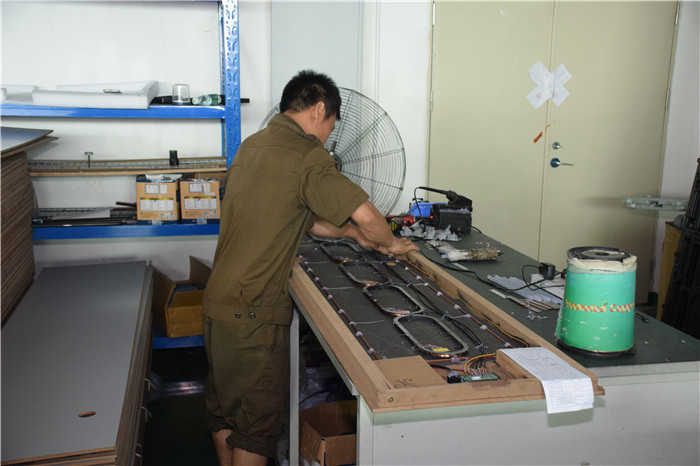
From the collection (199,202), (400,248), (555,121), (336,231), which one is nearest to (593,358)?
(400,248)

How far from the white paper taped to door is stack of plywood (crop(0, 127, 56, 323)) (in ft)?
9.00

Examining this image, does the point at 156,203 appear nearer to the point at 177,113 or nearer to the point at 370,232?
the point at 177,113

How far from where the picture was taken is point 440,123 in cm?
353

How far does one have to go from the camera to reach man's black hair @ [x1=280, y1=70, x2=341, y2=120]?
2061 millimetres

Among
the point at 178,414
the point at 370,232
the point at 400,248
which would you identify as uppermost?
the point at 370,232

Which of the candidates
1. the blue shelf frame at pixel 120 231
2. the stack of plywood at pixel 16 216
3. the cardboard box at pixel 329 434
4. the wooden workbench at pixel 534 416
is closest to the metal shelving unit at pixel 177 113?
the blue shelf frame at pixel 120 231

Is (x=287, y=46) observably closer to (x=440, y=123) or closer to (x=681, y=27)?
(x=440, y=123)

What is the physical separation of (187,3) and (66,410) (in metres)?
2.27

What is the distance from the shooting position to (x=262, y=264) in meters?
1.95

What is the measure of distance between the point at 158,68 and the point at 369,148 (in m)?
1.22

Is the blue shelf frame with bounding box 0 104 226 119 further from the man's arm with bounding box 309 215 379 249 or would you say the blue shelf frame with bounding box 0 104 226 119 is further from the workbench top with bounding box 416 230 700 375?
the workbench top with bounding box 416 230 700 375

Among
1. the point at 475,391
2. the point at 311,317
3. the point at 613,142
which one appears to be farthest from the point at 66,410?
the point at 613,142

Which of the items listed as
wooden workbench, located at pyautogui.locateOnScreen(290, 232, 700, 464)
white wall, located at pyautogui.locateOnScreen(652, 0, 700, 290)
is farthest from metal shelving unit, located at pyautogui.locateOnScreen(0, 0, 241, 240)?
white wall, located at pyautogui.locateOnScreen(652, 0, 700, 290)

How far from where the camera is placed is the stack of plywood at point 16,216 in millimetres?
2367
